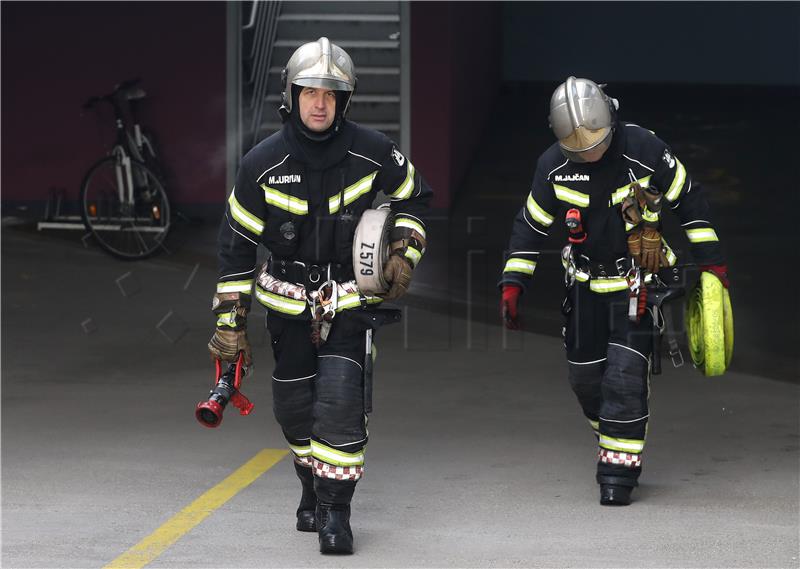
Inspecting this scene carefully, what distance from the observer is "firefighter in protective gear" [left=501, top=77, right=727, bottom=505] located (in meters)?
6.16

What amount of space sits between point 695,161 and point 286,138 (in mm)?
11797

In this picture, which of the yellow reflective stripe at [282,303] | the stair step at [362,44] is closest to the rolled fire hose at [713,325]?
the yellow reflective stripe at [282,303]

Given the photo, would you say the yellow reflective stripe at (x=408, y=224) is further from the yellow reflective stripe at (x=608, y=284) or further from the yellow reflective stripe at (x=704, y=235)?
the yellow reflective stripe at (x=704, y=235)

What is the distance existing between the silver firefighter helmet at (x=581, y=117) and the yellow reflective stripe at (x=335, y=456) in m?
1.64

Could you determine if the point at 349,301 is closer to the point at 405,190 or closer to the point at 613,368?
the point at 405,190

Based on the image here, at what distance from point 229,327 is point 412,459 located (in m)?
1.70

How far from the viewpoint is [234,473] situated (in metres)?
6.79

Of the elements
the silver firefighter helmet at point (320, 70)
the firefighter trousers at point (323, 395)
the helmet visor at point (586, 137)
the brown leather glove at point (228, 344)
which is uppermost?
the silver firefighter helmet at point (320, 70)

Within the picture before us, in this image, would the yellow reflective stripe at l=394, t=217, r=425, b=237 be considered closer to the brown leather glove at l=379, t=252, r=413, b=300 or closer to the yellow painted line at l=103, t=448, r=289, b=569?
the brown leather glove at l=379, t=252, r=413, b=300

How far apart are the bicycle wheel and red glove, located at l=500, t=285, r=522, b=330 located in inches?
273

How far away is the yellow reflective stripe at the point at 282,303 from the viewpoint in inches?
225

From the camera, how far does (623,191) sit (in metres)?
6.25

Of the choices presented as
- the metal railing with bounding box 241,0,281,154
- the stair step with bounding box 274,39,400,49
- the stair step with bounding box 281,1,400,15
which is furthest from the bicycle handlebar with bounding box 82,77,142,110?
the stair step with bounding box 281,1,400,15

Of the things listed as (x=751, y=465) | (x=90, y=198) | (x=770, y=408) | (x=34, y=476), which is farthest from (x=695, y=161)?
(x=34, y=476)
